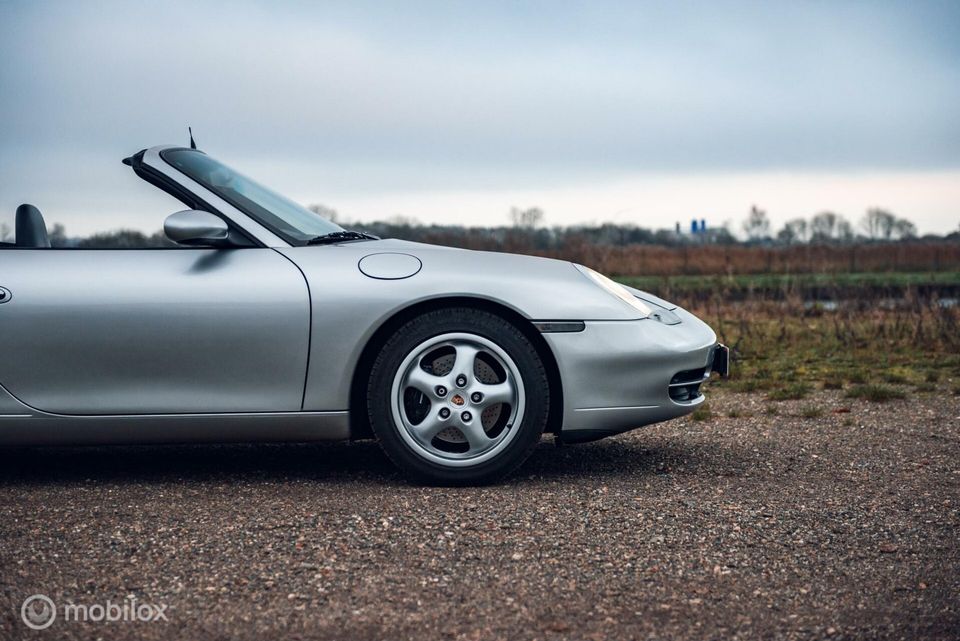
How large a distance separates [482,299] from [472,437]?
1.78ft

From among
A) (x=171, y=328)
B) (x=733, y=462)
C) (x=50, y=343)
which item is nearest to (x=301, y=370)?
(x=171, y=328)

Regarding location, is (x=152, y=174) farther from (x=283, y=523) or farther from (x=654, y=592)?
(x=654, y=592)

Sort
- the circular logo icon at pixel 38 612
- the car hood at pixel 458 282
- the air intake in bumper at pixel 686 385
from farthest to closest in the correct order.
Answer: the air intake in bumper at pixel 686 385, the car hood at pixel 458 282, the circular logo icon at pixel 38 612

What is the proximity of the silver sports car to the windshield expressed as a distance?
68 millimetres

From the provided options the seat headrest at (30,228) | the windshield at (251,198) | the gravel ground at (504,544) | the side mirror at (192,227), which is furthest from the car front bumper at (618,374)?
the seat headrest at (30,228)

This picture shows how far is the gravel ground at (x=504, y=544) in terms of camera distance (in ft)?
8.78

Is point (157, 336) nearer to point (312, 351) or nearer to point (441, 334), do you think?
point (312, 351)

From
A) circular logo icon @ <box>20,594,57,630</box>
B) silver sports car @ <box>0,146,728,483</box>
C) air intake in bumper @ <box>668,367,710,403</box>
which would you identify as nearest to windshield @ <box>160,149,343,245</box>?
silver sports car @ <box>0,146,728,483</box>

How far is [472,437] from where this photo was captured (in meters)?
4.03

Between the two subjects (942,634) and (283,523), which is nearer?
(942,634)

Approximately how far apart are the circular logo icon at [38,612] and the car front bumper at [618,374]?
6.62 feet

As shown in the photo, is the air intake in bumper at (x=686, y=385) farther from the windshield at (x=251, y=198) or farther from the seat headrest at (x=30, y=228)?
the seat headrest at (x=30, y=228)

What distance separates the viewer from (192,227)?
3934 mm

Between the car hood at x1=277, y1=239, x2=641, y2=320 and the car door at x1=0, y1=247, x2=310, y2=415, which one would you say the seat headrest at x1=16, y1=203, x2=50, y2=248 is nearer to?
the car door at x1=0, y1=247, x2=310, y2=415
